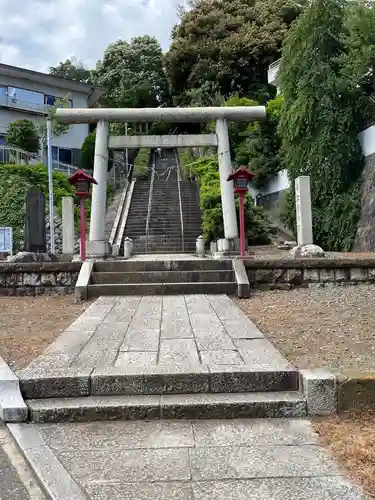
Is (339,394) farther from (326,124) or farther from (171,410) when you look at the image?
(326,124)

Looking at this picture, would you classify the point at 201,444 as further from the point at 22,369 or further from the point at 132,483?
the point at 22,369

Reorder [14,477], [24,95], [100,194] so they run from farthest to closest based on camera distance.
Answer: [24,95]
[100,194]
[14,477]

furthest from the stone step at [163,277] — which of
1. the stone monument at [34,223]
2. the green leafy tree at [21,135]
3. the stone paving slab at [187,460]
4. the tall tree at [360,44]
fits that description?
the green leafy tree at [21,135]

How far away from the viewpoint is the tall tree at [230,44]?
91.4 ft

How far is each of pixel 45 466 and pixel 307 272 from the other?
6303mm

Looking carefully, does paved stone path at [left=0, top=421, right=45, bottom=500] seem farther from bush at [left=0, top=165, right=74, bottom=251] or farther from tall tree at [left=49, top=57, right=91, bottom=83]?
tall tree at [left=49, top=57, right=91, bottom=83]

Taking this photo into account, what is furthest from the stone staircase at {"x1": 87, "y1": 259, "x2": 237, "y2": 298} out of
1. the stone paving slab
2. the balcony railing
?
the balcony railing

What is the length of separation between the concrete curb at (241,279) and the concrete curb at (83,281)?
2.53m

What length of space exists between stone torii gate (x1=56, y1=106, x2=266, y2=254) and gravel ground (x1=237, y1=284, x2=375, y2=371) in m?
4.07

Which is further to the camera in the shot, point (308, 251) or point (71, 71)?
point (71, 71)

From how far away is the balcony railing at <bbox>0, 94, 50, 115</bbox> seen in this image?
25453 mm

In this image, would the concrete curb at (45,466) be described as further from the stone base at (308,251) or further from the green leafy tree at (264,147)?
the green leafy tree at (264,147)

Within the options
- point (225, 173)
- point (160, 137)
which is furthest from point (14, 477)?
point (160, 137)

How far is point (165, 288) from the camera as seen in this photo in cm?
776
